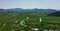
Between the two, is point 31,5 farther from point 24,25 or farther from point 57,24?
point 57,24

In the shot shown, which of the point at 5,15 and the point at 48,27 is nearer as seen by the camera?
the point at 48,27

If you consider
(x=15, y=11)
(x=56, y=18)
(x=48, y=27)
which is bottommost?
(x=48, y=27)

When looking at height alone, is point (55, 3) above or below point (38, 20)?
above

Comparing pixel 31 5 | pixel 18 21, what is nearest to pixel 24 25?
pixel 18 21

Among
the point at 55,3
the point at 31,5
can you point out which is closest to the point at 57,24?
the point at 55,3

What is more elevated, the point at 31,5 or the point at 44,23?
the point at 31,5

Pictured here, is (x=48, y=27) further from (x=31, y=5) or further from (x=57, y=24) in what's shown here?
(x=31, y=5)
